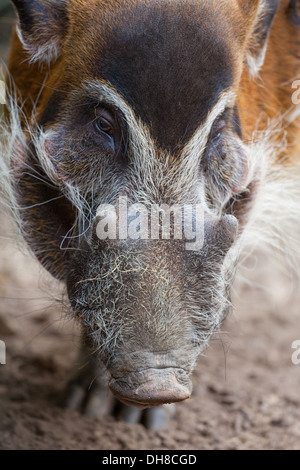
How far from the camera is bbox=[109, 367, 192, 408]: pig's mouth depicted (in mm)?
2162

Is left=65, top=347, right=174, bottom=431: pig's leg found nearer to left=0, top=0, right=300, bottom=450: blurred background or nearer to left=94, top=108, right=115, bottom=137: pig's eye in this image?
left=0, top=0, right=300, bottom=450: blurred background

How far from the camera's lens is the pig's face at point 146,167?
7.29ft

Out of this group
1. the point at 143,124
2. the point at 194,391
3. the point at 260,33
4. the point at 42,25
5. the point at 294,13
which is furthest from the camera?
the point at 194,391

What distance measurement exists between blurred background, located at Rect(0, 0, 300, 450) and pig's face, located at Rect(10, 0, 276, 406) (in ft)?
1.22

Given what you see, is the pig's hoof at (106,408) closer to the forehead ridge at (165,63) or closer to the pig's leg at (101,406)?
the pig's leg at (101,406)

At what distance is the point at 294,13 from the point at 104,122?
1.39 meters

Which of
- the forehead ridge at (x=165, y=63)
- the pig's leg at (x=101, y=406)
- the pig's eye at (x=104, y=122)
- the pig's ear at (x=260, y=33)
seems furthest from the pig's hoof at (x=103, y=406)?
the pig's ear at (x=260, y=33)

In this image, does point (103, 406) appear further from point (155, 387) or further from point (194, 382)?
point (155, 387)

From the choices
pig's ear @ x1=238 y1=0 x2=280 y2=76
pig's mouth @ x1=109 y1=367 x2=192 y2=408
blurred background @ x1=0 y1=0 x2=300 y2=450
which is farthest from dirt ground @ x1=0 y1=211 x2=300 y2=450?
pig's ear @ x1=238 y1=0 x2=280 y2=76

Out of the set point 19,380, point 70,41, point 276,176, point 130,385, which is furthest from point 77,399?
point 70,41

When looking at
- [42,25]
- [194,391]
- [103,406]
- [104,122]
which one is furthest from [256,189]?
[103,406]

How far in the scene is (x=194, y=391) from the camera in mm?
3561

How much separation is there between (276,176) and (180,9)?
1107mm

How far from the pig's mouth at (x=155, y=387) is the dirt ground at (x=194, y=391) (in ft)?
1.55
